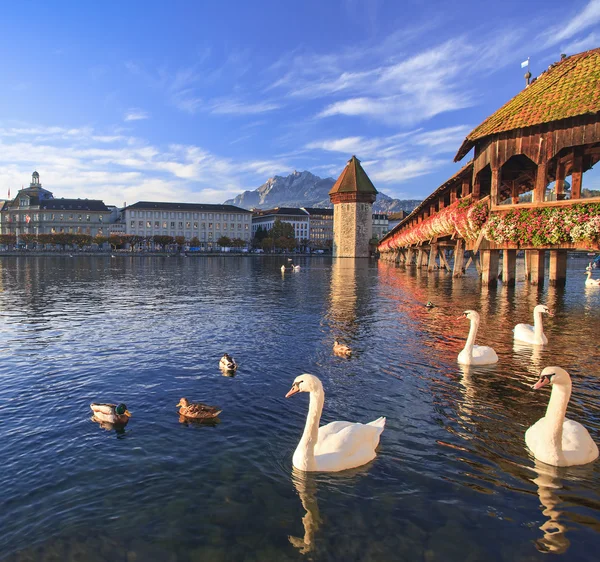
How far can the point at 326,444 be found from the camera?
6.89m

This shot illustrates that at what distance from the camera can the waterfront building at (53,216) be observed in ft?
525

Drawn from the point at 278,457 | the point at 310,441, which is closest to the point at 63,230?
the point at 278,457

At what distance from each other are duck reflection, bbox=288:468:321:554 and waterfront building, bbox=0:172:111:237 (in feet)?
552

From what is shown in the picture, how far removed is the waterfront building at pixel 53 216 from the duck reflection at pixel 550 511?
170 m

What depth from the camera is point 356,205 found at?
117 m

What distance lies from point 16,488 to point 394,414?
6517mm

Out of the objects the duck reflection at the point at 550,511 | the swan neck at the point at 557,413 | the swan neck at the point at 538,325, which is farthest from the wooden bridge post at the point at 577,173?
the duck reflection at the point at 550,511

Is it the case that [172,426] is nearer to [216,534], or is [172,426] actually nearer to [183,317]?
[216,534]

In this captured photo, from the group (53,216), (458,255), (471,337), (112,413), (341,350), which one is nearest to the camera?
(112,413)

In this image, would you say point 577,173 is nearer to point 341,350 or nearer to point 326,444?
point 341,350

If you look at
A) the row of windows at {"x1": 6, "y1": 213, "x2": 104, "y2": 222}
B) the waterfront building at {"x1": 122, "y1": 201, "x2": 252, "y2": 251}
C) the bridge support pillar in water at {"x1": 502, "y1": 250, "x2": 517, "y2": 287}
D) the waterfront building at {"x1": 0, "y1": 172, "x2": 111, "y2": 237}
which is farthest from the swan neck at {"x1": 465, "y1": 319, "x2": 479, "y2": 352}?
the row of windows at {"x1": 6, "y1": 213, "x2": 104, "y2": 222}

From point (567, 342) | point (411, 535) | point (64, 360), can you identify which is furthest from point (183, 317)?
point (411, 535)

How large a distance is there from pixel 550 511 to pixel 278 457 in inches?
154

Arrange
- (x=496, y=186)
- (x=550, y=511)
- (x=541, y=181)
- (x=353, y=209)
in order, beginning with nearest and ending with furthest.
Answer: (x=550, y=511)
(x=541, y=181)
(x=496, y=186)
(x=353, y=209)
